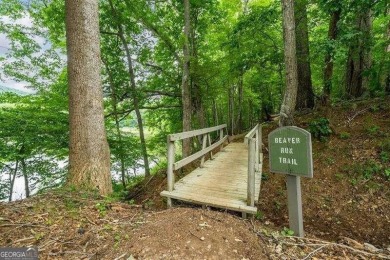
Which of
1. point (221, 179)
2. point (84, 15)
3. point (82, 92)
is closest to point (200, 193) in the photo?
point (221, 179)

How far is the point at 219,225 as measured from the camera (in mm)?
3164

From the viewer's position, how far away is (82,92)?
406 cm

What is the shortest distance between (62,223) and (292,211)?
9.85 ft

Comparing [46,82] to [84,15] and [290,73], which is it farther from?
[290,73]

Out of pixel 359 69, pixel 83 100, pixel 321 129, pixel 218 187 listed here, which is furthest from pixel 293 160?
pixel 359 69

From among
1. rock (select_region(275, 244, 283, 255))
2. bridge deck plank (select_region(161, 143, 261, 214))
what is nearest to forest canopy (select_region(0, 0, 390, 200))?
bridge deck plank (select_region(161, 143, 261, 214))

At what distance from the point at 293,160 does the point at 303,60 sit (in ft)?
20.3

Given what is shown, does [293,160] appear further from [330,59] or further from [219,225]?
[330,59]

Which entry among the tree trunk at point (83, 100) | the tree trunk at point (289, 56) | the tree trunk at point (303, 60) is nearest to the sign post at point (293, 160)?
the tree trunk at point (83, 100)

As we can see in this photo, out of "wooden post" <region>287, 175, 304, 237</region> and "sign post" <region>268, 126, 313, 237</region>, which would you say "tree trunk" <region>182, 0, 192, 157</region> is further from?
"wooden post" <region>287, 175, 304, 237</region>

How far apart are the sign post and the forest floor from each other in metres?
0.29

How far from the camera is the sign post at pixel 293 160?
316cm

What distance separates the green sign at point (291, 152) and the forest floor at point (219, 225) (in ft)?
2.82

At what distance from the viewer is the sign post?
316cm
